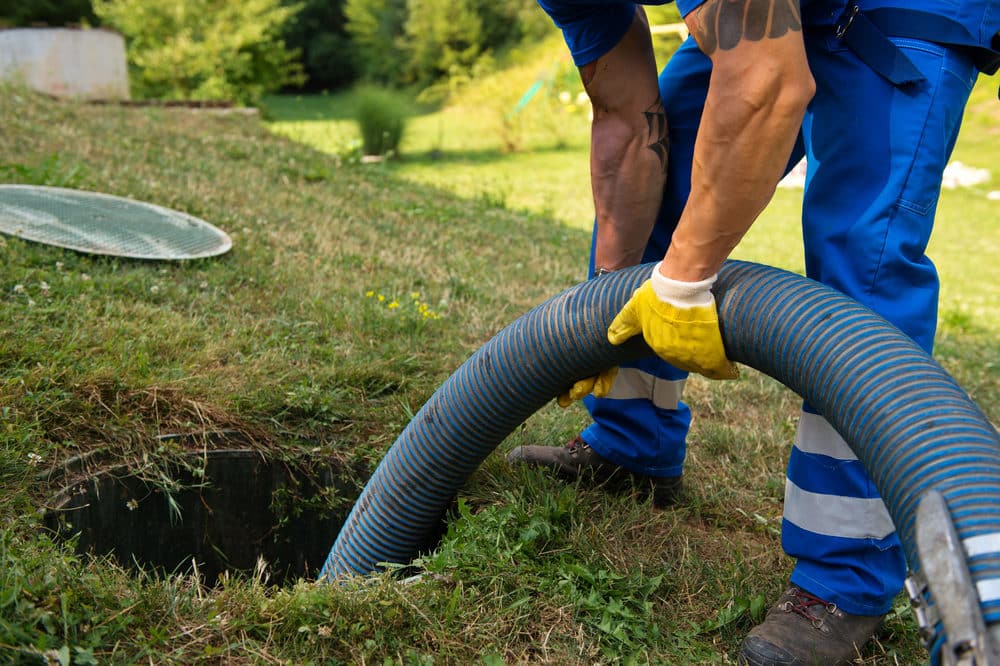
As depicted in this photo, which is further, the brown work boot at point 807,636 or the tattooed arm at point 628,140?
the tattooed arm at point 628,140

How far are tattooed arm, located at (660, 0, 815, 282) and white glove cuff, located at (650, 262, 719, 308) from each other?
0.09 m

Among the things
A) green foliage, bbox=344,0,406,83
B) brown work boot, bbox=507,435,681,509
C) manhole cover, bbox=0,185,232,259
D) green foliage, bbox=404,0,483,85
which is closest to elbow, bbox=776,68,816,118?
brown work boot, bbox=507,435,681,509

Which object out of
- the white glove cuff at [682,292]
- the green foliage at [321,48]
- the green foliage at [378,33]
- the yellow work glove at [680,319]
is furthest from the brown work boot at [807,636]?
the green foliage at [321,48]

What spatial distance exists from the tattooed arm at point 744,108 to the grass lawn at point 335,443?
0.90 meters

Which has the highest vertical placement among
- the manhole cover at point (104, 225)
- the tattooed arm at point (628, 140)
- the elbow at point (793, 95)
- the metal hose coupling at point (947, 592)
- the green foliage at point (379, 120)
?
the elbow at point (793, 95)

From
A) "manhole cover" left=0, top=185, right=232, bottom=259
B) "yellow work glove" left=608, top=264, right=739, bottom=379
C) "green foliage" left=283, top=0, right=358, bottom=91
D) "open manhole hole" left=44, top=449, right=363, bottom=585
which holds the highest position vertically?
"yellow work glove" left=608, top=264, right=739, bottom=379

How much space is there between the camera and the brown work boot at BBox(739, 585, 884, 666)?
1.86 metres

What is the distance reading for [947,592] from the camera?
1295 mm

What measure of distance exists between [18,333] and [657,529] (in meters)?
2.17

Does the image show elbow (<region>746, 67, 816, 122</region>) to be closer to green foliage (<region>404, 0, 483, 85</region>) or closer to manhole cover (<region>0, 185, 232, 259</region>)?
manhole cover (<region>0, 185, 232, 259</region>)

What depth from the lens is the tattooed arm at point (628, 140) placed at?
7.71 feet

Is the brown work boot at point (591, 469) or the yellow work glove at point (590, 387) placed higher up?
the yellow work glove at point (590, 387)

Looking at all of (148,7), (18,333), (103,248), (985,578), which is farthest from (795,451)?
(148,7)

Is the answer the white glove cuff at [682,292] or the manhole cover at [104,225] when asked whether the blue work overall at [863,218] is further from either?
the manhole cover at [104,225]
